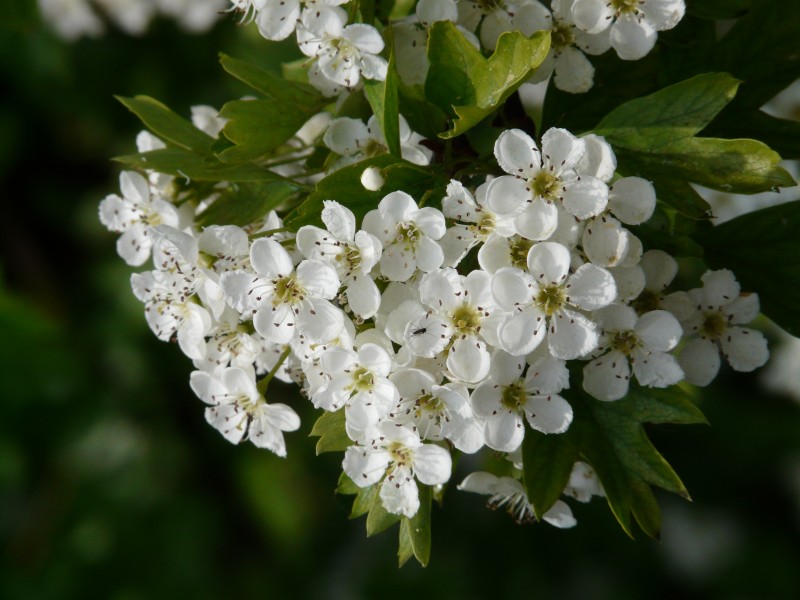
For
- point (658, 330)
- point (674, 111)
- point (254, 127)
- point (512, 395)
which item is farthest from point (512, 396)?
point (254, 127)

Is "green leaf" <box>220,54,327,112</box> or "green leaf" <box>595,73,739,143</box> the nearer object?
"green leaf" <box>595,73,739,143</box>

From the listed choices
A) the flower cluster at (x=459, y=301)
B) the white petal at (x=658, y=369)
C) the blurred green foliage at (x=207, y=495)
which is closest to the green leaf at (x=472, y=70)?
the flower cluster at (x=459, y=301)

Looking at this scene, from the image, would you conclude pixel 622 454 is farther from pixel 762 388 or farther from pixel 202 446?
pixel 202 446

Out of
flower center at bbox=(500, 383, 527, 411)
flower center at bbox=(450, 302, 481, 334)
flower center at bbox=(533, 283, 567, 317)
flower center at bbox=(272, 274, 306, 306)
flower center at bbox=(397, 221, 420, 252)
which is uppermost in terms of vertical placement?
flower center at bbox=(397, 221, 420, 252)

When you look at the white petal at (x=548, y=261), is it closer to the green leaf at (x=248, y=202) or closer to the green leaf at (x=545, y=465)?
the green leaf at (x=545, y=465)

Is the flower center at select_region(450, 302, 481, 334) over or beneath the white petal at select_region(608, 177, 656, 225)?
beneath

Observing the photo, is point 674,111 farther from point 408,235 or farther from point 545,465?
point 545,465

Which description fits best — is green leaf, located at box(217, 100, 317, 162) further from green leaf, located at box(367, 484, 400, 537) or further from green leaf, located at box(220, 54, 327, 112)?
green leaf, located at box(367, 484, 400, 537)

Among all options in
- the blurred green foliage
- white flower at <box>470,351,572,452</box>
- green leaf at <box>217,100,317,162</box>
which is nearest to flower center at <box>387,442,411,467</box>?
white flower at <box>470,351,572,452</box>
